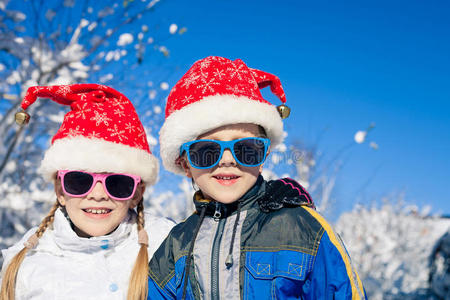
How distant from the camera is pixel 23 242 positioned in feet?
7.65

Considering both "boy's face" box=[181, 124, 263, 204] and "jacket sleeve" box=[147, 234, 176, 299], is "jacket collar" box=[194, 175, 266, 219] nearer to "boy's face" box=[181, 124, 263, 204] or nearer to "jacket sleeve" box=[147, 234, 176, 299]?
"boy's face" box=[181, 124, 263, 204]

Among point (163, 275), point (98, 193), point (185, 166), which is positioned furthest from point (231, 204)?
point (98, 193)

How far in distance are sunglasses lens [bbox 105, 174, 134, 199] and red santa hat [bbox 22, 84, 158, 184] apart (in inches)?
1.7

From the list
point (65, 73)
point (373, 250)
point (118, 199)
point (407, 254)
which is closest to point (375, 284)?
point (373, 250)

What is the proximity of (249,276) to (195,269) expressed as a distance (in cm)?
29

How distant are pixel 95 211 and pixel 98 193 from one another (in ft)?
0.42

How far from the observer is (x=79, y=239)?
221 centimetres

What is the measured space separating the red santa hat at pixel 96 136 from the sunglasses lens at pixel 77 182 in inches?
1.6

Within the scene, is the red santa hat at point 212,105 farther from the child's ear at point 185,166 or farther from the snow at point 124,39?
the snow at point 124,39

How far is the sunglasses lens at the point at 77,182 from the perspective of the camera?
221cm

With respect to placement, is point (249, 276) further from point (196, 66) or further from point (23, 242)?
point (23, 242)

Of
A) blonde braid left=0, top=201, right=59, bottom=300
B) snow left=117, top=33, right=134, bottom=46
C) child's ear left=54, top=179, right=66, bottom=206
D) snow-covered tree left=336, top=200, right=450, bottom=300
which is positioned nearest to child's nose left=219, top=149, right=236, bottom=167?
child's ear left=54, top=179, right=66, bottom=206

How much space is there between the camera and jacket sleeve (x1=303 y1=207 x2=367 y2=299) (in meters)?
1.61

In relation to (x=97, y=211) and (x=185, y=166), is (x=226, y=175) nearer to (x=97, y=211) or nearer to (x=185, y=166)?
(x=185, y=166)
